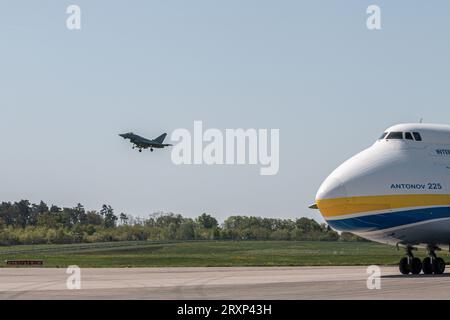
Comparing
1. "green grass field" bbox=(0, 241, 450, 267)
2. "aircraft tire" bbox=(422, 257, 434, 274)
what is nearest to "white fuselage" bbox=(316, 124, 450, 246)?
"aircraft tire" bbox=(422, 257, 434, 274)

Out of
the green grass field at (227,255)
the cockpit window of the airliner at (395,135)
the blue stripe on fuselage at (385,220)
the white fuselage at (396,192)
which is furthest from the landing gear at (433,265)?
the green grass field at (227,255)

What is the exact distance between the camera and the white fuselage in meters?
39.9

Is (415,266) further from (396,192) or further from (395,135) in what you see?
(395,135)

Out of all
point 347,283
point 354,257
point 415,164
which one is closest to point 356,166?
point 415,164

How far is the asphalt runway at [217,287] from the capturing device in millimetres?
27453

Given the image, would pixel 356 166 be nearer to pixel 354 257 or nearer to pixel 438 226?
pixel 438 226

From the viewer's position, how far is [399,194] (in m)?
40.2

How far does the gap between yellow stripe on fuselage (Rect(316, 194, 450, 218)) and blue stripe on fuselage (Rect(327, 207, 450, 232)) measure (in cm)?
28

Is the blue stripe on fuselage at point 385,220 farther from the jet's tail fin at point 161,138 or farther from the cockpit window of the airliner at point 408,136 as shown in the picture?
the jet's tail fin at point 161,138

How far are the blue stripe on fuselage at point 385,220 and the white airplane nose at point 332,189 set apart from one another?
3.73 ft

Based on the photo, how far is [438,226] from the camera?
1623 inches

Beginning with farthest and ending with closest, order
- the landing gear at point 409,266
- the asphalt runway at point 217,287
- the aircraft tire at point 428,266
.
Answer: the landing gear at point 409,266 < the aircraft tire at point 428,266 < the asphalt runway at point 217,287

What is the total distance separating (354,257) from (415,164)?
23541 millimetres

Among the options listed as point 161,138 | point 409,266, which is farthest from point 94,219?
point 409,266
